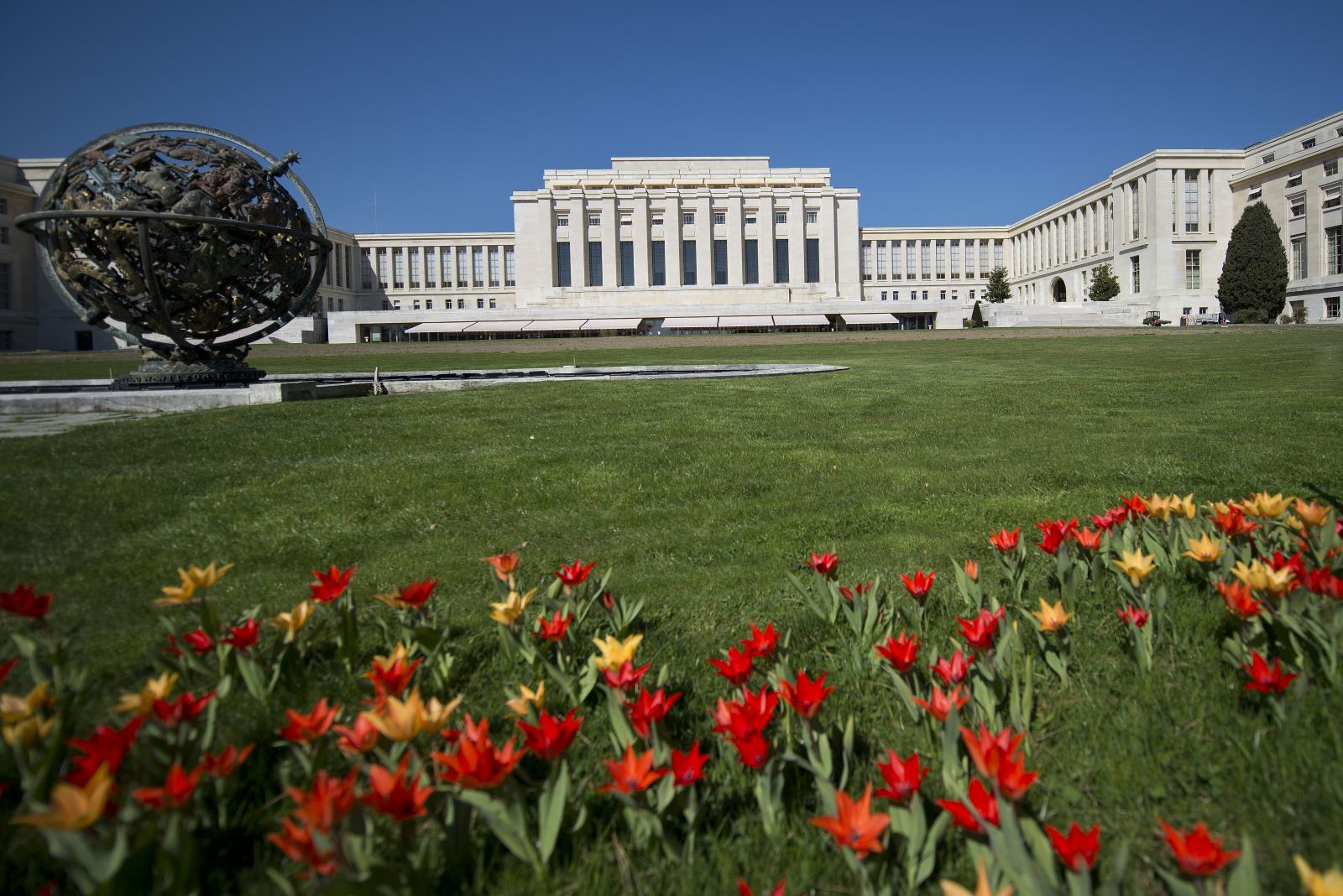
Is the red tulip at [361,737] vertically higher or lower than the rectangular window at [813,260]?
lower

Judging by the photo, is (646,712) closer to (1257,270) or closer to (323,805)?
(323,805)

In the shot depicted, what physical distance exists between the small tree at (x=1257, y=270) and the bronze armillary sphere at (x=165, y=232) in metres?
55.8

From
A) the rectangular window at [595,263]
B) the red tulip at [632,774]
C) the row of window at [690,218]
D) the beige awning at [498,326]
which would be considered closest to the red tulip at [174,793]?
the red tulip at [632,774]

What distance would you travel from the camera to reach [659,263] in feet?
247

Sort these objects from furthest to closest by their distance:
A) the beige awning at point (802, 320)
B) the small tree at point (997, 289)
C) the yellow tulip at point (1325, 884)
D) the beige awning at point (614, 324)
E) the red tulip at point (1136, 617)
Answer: the small tree at point (997, 289) < the beige awning at point (614, 324) < the beige awning at point (802, 320) < the red tulip at point (1136, 617) < the yellow tulip at point (1325, 884)

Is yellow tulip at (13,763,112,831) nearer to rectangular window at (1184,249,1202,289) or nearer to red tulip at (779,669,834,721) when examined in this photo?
red tulip at (779,669,834,721)

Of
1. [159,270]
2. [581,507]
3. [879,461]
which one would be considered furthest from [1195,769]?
[159,270]

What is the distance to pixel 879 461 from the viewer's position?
6.74 metres

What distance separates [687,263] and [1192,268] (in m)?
40.6

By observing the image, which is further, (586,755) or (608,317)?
(608,317)

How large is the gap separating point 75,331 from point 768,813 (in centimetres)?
7112

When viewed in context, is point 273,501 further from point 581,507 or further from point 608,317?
point 608,317

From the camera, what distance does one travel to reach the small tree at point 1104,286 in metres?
64.1

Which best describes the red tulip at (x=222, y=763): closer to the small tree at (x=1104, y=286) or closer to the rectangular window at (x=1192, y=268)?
the small tree at (x=1104, y=286)
